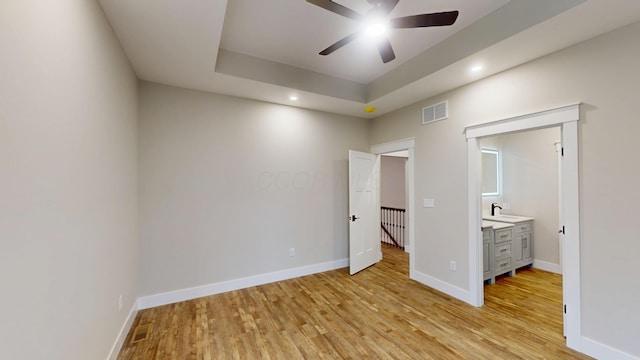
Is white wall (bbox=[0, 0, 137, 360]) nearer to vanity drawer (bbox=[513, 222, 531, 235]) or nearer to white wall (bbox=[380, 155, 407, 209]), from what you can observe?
vanity drawer (bbox=[513, 222, 531, 235])

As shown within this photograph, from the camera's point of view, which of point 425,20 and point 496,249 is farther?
point 496,249

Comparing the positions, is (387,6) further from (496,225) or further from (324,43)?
(496,225)

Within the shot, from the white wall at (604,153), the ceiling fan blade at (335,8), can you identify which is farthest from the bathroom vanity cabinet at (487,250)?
the ceiling fan blade at (335,8)

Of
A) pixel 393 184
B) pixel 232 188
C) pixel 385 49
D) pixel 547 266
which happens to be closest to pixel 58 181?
pixel 232 188

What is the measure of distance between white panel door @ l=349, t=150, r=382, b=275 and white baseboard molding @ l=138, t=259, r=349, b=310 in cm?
42

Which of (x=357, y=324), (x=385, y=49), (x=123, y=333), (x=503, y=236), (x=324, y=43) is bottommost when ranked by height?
(x=357, y=324)

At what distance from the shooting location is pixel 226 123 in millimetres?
3535

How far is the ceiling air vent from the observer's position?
136 inches

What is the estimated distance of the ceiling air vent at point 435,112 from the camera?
346 centimetres

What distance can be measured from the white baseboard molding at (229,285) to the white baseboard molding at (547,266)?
11.0 feet

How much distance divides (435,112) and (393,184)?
4.01 meters

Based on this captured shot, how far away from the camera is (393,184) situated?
7406 mm

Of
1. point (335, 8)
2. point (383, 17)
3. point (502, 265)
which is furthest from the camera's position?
point (502, 265)

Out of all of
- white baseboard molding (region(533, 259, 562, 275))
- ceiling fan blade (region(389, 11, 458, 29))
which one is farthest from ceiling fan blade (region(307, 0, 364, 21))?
white baseboard molding (region(533, 259, 562, 275))
